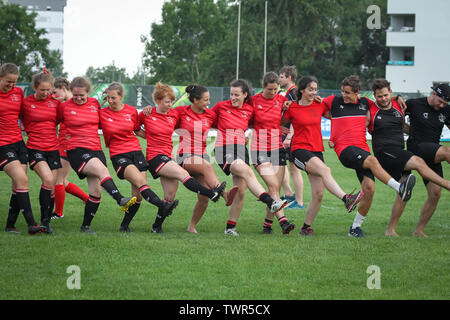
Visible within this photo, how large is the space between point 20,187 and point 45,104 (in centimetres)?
119

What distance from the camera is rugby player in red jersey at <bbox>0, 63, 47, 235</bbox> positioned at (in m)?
9.21

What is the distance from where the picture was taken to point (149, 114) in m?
9.57

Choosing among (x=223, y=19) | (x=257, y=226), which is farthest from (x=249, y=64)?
(x=257, y=226)

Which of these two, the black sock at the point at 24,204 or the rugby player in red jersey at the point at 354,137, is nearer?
the black sock at the point at 24,204

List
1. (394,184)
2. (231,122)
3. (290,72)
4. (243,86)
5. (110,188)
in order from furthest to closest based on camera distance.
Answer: (290,72), (243,86), (231,122), (110,188), (394,184)

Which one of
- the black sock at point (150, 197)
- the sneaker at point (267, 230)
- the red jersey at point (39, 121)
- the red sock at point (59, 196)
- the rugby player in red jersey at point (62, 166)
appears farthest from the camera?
the red sock at point (59, 196)

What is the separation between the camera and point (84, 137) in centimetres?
942

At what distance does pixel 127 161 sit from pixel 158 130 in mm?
602

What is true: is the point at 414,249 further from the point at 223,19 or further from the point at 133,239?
the point at 223,19

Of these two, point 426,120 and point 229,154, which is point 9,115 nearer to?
point 229,154

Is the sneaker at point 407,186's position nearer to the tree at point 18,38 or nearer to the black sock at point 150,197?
the black sock at point 150,197

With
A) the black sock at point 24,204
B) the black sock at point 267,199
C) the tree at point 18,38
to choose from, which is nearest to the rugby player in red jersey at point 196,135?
the black sock at point 267,199

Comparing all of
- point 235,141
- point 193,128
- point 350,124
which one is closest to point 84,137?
point 193,128

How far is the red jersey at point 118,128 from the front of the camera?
9.48 metres
